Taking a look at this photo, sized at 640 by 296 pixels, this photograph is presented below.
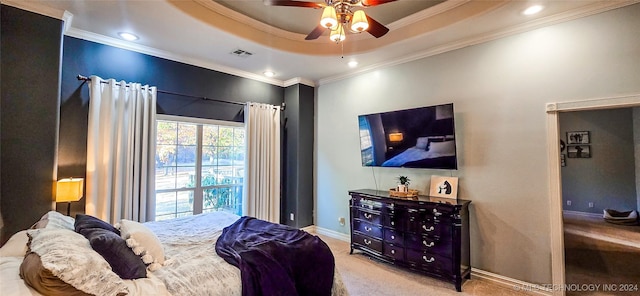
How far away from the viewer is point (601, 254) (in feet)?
12.1

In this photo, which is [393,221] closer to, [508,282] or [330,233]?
[508,282]

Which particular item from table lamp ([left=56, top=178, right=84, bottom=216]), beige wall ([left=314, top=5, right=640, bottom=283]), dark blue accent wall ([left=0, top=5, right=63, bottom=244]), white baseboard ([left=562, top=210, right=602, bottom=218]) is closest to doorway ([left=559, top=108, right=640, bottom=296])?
white baseboard ([left=562, top=210, right=602, bottom=218])

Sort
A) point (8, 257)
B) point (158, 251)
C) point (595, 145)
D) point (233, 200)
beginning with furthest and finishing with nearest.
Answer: point (595, 145) < point (233, 200) < point (158, 251) < point (8, 257)

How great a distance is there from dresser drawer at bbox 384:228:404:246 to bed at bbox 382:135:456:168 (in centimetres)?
91

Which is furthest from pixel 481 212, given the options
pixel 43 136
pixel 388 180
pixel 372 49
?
pixel 43 136

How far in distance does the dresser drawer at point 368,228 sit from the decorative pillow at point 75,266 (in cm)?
280

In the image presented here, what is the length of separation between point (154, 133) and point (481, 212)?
418 centimetres

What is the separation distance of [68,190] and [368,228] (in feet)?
11.0

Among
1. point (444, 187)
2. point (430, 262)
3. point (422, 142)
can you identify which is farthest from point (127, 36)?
point (430, 262)

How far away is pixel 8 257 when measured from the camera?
1.67 m

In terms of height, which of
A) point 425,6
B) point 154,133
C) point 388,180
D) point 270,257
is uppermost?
point 425,6

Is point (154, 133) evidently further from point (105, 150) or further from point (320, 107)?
point (320, 107)

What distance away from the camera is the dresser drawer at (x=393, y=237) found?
3296 millimetres

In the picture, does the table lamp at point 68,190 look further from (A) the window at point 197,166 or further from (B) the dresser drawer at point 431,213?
(B) the dresser drawer at point 431,213
